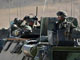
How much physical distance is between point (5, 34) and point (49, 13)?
10.3m

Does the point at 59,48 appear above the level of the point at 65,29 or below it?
below

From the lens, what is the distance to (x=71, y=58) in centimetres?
1129

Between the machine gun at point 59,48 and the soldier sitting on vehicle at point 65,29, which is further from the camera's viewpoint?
the soldier sitting on vehicle at point 65,29

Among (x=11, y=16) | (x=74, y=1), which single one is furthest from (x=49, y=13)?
(x=11, y=16)

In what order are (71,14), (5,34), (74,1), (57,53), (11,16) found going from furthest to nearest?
(11,16)
(5,34)
(71,14)
(74,1)
(57,53)

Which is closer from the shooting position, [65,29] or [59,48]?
[59,48]

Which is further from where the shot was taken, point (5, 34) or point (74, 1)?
point (5, 34)

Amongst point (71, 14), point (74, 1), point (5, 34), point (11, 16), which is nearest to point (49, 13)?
point (71, 14)

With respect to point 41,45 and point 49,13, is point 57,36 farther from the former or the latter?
point 49,13

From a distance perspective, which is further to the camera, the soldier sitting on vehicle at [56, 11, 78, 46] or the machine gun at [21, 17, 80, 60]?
the soldier sitting on vehicle at [56, 11, 78, 46]

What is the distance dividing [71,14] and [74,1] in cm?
111

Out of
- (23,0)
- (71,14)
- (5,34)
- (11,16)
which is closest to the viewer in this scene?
(71,14)

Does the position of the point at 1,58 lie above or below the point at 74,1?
below

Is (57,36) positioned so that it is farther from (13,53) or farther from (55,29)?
(13,53)
